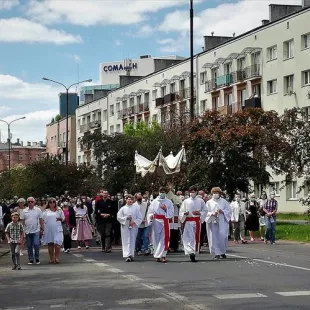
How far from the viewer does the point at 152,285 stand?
14.0 metres

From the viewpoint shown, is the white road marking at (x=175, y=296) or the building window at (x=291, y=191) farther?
the building window at (x=291, y=191)

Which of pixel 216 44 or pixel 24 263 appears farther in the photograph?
pixel 216 44

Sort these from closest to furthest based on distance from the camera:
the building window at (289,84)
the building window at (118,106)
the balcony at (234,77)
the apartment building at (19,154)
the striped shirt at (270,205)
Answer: the striped shirt at (270,205) < the building window at (289,84) < the balcony at (234,77) < the building window at (118,106) < the apartment building at (19,154)

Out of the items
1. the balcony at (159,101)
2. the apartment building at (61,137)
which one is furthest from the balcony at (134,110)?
the apartment building at (61,137)

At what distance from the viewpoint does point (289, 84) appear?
5512 centimetres

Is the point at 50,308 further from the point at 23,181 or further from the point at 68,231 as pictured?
the point at 23,181

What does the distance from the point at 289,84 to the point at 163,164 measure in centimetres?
2876

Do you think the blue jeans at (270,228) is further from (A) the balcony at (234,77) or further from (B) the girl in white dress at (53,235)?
(A) the balcony at (234,77)

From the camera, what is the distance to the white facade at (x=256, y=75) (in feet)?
175

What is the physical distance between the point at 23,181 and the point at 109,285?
158 feet

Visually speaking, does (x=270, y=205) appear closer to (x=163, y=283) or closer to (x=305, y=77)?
(x=163, y=283)

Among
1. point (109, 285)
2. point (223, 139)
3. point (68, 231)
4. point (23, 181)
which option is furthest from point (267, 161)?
point (23, 181)

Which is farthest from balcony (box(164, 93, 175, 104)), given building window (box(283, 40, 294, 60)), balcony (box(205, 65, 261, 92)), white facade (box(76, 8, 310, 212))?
building window (box(283, 40, 294, 60))

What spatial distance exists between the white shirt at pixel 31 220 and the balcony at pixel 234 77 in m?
40.2
